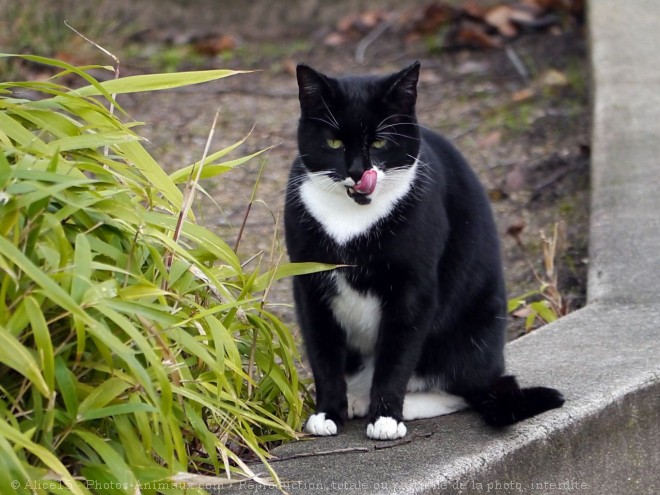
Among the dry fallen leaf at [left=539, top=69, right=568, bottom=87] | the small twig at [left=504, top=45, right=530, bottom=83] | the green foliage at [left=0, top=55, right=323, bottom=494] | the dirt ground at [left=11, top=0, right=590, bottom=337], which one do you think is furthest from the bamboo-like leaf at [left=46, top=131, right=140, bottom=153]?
the small twig at [left=504, top=45, right=530, bottom=83]

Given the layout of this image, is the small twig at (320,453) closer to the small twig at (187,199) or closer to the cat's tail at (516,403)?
the cat's tail at (516,403)

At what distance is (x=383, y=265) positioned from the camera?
2480 millimetres

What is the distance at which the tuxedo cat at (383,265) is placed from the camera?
247cm

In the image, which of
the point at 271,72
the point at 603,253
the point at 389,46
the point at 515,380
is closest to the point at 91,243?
the point at 515,380

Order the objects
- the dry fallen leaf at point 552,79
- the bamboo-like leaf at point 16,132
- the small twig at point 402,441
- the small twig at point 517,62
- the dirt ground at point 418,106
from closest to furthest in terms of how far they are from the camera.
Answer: the bamboo-like leaf at point 16,132, the small twig at point 402,441, the dirt ground at point 418,106, the dry fallen leaf at point 552,79, the small twig at point 517,62

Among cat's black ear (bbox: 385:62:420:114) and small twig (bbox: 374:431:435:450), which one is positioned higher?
cat's black ear (bbox: 385:62:420:114)

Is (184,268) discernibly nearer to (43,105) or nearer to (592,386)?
(43,105)

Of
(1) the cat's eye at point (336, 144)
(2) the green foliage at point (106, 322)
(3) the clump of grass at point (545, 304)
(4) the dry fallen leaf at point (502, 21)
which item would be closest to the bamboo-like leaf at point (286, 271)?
(2) the green foliage at point (106, 322)

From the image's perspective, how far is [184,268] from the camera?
2.21m

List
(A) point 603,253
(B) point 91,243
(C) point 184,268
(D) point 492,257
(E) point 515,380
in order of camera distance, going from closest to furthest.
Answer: (B) point 91,243 < (C) point 184,268 < (E) point 515,380 < (D) point 492,257 < (A) point 603,253

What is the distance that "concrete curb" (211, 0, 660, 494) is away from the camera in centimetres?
217

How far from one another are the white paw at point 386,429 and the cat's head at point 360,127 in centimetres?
50

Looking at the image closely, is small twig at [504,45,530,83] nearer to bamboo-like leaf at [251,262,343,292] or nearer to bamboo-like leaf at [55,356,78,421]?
bamboo-like leaf at [251,262,343,292]

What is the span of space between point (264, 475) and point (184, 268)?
447mm
